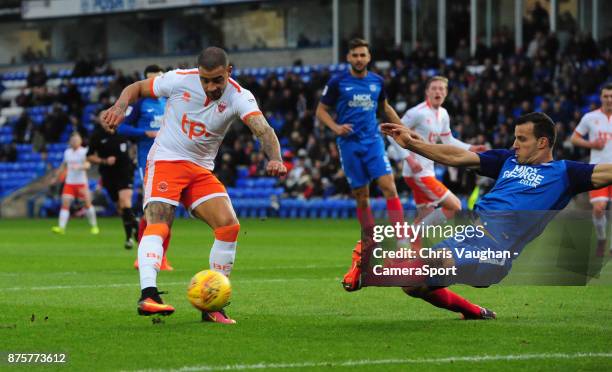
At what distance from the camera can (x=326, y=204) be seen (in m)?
34.3

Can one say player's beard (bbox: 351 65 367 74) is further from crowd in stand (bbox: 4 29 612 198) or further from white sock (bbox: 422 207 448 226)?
crowd in stand (bbox: 4 29 612 198)

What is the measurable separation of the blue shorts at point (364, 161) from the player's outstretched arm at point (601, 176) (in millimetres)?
7313

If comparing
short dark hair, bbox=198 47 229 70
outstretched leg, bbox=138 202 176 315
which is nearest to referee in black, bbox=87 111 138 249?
outstretched leg, bbox=138 202 176 315

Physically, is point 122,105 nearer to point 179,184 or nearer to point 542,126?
point 179,184

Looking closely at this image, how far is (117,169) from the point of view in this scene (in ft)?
63.9

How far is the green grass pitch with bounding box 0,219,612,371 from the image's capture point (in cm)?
729

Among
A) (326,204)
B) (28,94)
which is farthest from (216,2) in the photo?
(326,204)

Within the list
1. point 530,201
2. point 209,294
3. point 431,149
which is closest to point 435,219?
point 431,149

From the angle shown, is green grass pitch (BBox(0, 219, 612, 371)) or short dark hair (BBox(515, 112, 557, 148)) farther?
short dark hair (BBox(515, 112, 557, 148))

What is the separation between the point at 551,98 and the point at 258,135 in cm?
2295

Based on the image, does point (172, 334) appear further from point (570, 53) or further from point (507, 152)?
point (570, 53)

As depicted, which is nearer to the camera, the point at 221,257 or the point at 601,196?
the point at 221,257

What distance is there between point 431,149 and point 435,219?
589mm

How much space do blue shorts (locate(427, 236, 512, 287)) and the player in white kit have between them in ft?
5.42
